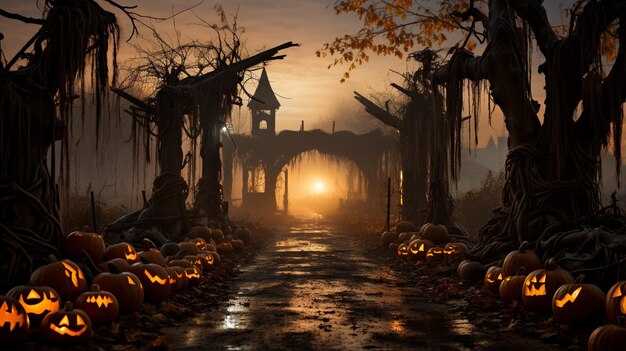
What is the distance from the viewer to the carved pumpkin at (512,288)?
293 inches

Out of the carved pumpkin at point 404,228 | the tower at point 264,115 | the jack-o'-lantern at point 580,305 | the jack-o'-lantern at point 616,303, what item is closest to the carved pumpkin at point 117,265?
the jack-o'-lantern at point 580,305

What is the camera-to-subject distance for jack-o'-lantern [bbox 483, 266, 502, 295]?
27.7ft

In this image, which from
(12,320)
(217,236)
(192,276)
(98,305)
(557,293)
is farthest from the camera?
(217,236)

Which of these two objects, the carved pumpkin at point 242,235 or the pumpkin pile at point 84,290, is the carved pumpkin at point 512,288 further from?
the carved pumpkin at point 242,235

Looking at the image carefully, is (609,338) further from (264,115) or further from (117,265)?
(264,115)

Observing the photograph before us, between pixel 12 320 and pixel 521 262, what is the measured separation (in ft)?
20.1

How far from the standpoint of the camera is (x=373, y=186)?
42.8m

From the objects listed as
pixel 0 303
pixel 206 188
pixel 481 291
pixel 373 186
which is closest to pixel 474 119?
pixel 481 291

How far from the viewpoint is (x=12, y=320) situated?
5.23 metres

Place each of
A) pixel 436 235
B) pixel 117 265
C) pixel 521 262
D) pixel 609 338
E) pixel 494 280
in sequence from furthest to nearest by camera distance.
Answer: pixel 436 235
pixel 494 280
pixel 521 262
pixel 117 265
pixel 609 338

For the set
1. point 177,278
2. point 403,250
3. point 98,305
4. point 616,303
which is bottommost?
point 403,250

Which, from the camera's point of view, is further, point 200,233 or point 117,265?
point 200,233

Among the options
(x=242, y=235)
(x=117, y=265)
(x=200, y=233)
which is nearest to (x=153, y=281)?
(x=117, y=265)

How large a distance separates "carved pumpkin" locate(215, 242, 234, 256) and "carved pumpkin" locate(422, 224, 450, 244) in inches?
184
